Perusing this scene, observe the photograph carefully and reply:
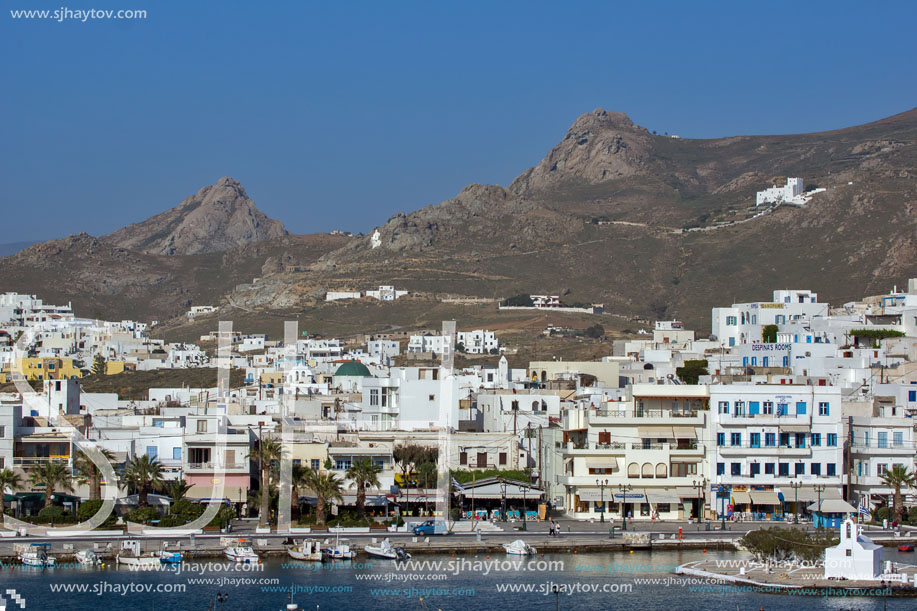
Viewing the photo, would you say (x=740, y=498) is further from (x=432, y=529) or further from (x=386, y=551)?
(x=386, y=551)

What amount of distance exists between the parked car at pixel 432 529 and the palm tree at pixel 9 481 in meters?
15.8

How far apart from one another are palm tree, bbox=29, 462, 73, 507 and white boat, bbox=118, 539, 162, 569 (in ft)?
22.9

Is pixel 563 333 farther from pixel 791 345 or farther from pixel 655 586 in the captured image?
pixel 655 586

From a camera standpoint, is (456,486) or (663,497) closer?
(663,497)

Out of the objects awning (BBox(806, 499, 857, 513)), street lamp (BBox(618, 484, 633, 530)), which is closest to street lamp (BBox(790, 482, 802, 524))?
awning (BBox(806, 499, 857, 513))

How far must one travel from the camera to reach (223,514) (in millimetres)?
51531

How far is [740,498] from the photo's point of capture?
57031 millimetres

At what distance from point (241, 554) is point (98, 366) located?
9566 centimetres

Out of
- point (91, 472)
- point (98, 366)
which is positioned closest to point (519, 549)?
point (91, 472)

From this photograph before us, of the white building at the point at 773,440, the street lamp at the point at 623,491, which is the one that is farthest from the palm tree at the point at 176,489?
the white building at the point at 773,440

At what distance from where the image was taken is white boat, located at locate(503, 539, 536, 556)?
48094 mm

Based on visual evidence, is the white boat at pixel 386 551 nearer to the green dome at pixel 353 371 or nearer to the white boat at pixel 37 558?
the white boat at pixel 37 558

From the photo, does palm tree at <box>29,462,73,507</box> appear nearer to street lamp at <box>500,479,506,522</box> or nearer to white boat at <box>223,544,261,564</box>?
white boat at <box>223,544,261,564</box>

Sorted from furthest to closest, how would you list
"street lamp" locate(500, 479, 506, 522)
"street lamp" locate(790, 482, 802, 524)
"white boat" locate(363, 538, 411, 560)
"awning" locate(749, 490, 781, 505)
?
"street lamp" locate(500, 479, 506, 522), "awning" locate(749, 490, 781, 505), "street lamp" locate(790, 482, 802, 524), "white boat" locate(363, 538, 411, 560)
